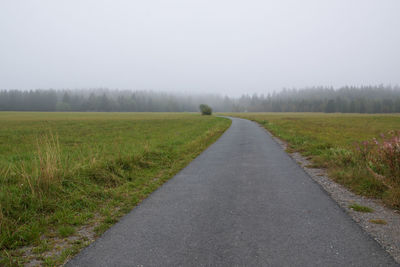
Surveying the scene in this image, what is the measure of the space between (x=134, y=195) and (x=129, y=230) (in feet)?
6.34

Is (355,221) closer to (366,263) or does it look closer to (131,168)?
(366,263)

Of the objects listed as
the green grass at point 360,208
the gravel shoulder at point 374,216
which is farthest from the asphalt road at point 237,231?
the green grass at point 360,208

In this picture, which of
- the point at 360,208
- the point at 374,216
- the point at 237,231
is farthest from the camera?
the point at 360,208

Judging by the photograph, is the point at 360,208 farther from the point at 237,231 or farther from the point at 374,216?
the point at 237,231

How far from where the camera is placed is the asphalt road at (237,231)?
3088 millimetres

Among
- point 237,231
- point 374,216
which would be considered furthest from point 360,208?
point 237,231

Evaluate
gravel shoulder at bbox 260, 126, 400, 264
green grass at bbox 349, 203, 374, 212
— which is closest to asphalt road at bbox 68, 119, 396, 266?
gravel shoulder at bbox 260, 126, 400, 264

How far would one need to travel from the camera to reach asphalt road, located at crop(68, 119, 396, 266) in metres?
3.09

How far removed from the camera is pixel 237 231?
3.81 metres

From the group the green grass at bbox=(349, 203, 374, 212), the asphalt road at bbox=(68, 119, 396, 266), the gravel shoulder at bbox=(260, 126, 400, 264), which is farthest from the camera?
the green grass at bbox=(349, 203, 374, 212)

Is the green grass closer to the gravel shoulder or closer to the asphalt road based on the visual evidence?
the gravel shoulder

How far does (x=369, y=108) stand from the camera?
126 metres

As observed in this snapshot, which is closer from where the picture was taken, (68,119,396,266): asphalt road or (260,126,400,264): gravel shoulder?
(68,119,396,266): asphalt road

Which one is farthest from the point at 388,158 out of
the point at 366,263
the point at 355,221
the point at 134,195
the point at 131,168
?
the point at 131,168
